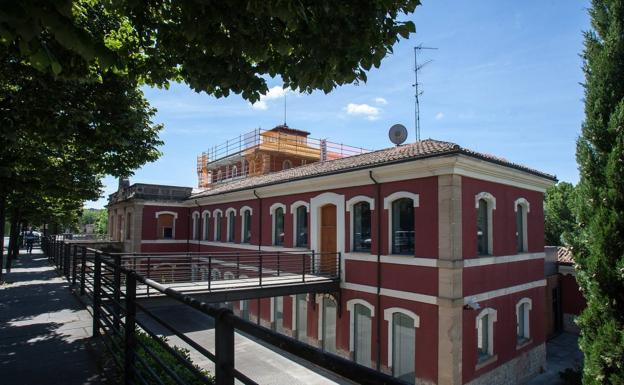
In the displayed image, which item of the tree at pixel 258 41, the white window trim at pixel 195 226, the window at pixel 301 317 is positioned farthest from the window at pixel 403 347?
the white window trim at pixel 195 226

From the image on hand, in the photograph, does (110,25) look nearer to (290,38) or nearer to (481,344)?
(290,38)

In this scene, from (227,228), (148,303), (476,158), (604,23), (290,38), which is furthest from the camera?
(227,228)

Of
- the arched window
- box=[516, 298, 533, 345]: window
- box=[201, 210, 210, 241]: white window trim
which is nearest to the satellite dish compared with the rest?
the arched window

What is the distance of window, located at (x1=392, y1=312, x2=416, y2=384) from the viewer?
472 inches

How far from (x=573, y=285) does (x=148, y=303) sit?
64.1 ft

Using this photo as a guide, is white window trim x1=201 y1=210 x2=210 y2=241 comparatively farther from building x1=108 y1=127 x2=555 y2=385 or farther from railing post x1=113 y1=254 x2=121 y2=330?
railing post x1=113 y1=254 x2=121 y2=330

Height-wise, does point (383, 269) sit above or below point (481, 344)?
above

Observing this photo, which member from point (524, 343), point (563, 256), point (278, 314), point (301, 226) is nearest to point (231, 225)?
point (278, 314)

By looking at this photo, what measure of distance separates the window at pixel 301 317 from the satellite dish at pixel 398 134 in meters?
7.38

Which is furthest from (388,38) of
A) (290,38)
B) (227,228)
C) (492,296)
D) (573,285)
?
(573,285)

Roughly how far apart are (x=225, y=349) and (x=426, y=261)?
34.6 ft

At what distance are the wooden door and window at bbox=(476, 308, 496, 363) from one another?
5.27 metres

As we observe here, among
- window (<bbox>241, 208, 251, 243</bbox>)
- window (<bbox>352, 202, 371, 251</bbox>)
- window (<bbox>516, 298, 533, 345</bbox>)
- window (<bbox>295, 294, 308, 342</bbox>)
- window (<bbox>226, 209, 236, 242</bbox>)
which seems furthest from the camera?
window (<bbox>226, 209, 236, 242</bbox>)

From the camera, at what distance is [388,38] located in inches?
181
